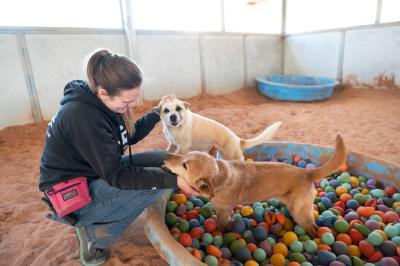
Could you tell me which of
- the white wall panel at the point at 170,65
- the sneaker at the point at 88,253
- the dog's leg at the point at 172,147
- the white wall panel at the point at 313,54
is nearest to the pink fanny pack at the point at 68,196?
the sneaker at the point at 88,253

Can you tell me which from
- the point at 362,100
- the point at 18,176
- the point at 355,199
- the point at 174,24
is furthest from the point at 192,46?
the point at 355,199

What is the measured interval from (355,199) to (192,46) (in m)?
6.68

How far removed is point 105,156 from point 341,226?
2032 millimetres

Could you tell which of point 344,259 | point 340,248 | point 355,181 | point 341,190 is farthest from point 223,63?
point 344,259

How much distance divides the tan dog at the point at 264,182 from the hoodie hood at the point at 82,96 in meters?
0.62

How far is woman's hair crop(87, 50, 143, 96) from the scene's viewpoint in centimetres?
181

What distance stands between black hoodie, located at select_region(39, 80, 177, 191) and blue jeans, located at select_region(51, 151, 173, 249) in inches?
6.9

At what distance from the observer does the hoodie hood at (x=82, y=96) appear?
1824mm

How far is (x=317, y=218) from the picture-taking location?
8.24ft

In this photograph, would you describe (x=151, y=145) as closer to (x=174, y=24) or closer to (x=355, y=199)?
(x=355, y=199)

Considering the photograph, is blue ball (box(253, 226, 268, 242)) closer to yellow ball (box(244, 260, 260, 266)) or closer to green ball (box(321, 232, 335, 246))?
yellow ball (box(244, 260, 260, 266))

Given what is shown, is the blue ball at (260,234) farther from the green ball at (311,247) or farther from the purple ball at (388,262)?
the purple ball at (388,262)

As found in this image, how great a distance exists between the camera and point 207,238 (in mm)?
2281

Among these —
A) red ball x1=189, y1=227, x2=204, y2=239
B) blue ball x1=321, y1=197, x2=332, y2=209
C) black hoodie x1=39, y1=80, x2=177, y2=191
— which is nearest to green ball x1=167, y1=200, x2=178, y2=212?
red ball x1=189, y1=227, x2=204, y2=239
